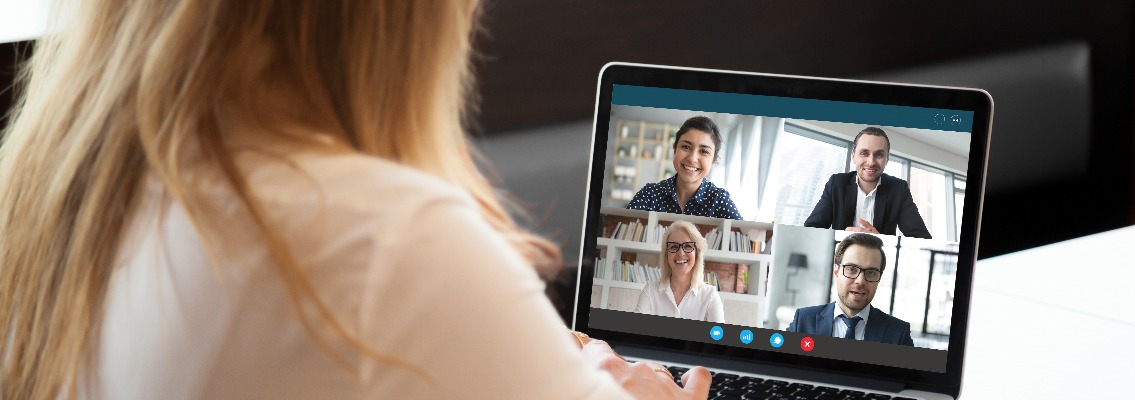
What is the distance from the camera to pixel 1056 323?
104 cm

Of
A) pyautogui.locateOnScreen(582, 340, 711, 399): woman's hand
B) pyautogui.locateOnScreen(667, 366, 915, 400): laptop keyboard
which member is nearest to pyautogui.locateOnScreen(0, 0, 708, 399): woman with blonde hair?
pyautogui.locateOnScreen(582, 340, 711, 399): woman's hand

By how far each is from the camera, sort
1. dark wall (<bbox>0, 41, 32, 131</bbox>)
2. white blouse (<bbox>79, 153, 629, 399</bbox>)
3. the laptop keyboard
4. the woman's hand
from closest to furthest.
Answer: white blouse (<bbox>79, 153, 629, 399</bbox>) → the woman's hand → the laptop keyboard → dark wall (<bbox>0, 41, 32, 131</bbox>)

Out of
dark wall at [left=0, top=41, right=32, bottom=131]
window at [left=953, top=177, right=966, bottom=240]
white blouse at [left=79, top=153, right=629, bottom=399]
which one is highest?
dark wall at [left=0, top=41, right=32, bottom=131]

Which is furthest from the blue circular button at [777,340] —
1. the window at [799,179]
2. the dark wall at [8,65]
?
the dark wall at [8,65]

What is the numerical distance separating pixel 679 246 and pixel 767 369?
0.14m

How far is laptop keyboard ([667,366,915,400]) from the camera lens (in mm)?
863

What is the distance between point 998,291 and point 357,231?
37.8 inches

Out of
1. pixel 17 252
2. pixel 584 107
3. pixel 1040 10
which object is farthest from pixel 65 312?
pixel 1040 10

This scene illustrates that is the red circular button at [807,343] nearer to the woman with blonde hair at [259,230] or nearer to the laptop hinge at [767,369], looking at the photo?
the laptop hinge at [767,369]

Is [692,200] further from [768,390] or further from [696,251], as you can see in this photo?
[768,390]

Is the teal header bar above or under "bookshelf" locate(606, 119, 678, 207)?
above

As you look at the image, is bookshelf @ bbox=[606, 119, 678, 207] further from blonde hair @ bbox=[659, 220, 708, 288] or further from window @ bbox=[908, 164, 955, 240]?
window @ bbox=[908, 164, 955, 240]

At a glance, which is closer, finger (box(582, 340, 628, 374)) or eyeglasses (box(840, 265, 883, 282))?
finger (box(582, 340, 628, 374))

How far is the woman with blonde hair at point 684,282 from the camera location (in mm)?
914
